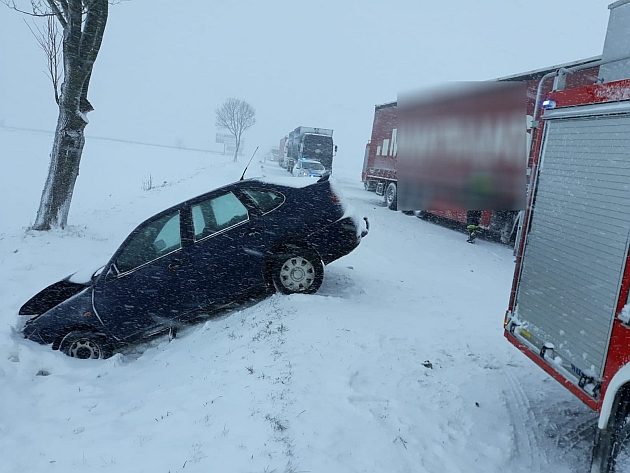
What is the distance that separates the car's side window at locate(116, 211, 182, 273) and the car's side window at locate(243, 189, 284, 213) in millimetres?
984

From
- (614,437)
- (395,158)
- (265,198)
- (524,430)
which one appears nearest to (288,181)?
(265,198)

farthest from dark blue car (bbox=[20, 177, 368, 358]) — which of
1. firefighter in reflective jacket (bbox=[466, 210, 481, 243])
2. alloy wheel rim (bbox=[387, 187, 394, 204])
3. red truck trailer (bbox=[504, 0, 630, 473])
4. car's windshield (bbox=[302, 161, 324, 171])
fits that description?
car's windshield (bbox=[302, 161, 324, 171])

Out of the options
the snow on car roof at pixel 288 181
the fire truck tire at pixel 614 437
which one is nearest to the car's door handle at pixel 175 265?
the snow on car roof at pixel 288 181

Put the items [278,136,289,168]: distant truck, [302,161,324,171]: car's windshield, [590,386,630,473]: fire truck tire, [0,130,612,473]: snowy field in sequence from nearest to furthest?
[590,386,630,473]: fire truck tire, [0,130,612,473]: snowy field, [302,161,324,171]: car's windshield, [278,136,289,168]: distant truck

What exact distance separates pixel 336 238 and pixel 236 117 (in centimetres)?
8706

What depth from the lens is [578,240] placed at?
11.5 feet

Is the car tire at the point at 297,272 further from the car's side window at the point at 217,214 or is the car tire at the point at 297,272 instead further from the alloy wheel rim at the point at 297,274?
the car's side window at the point at 217,214

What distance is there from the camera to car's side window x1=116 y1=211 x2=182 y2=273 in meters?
5.76

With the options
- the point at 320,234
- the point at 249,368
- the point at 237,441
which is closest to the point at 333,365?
the point at 249,368

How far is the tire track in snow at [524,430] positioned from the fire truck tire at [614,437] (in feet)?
1.73

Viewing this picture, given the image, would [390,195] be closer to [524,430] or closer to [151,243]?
[151,243]

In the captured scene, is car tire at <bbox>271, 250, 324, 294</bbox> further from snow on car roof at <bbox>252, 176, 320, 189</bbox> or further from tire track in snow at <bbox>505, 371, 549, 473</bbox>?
tire track in snow at <bbox>505, 371, 549, 473</bbox>

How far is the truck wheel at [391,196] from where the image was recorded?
1842 centimetres

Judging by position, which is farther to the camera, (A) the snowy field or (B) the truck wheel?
(B) the truck wheel
